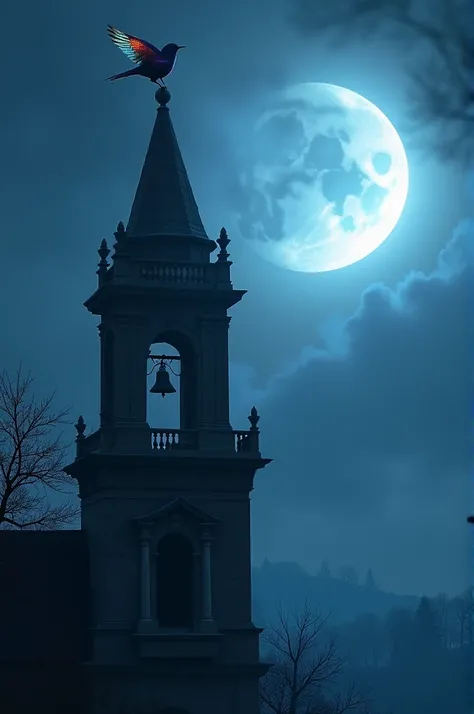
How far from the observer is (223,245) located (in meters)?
62.0

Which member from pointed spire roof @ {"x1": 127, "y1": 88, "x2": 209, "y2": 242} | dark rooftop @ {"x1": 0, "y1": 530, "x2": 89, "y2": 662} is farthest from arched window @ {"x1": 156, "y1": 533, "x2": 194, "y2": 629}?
pointed spire roof @ {"x1": 127, "y1": 88, "x2": 209, "y2": 242}

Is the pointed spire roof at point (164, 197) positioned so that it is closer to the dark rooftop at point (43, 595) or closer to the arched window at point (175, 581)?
the arched window at point (175, 581)

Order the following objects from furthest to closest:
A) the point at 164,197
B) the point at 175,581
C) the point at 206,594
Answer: the point at 164,197, the point at 175,581, the point at 206,594

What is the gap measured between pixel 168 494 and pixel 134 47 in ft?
48.6

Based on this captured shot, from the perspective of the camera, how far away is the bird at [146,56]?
212 ft

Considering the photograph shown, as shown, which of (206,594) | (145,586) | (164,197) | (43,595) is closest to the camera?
(145,586)

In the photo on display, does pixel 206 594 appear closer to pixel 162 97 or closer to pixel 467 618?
pixel 162 97

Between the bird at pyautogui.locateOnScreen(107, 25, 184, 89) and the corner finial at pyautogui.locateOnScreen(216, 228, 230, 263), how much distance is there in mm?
5851

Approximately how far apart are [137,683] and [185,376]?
9417mm

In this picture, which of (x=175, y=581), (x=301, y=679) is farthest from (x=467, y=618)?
(x=175, y=581)

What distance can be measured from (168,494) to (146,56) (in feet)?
46.8

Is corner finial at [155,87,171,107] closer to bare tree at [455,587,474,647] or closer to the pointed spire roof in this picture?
the pointed spire roof

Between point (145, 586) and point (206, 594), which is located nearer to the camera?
point (145, 586)

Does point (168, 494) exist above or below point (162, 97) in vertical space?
below
